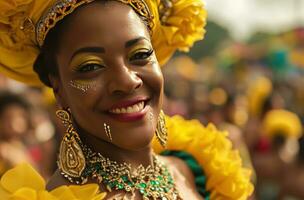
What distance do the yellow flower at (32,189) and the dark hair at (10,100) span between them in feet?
14.2

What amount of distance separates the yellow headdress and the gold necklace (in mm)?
474

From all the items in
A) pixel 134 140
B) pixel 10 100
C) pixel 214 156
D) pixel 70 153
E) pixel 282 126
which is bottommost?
pixel 282 126

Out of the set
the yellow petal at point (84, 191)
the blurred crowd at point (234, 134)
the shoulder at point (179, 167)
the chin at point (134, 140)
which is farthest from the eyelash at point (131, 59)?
the blurred crowd at point (234, 134)

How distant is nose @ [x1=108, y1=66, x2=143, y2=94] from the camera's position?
2359 millimetres

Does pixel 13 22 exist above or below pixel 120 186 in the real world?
above

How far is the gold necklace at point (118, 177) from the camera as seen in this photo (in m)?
2.53

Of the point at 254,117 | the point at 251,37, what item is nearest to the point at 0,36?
the point at 254,117

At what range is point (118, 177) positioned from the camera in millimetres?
2557

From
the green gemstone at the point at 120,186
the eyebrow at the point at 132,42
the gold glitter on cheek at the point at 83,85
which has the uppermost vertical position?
the eyebrow at the point at 132,42

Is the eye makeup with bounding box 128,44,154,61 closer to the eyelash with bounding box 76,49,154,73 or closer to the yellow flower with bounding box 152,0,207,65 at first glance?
the eyelash with bounding box 76,49,154,73

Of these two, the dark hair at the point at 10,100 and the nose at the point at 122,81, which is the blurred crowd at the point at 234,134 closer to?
the dark hair at the point at 10,100

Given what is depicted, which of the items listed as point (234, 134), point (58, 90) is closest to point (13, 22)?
point (58, 90)

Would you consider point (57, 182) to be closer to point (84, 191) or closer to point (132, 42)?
point (84, 191)

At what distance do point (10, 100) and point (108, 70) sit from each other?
4599 mm
